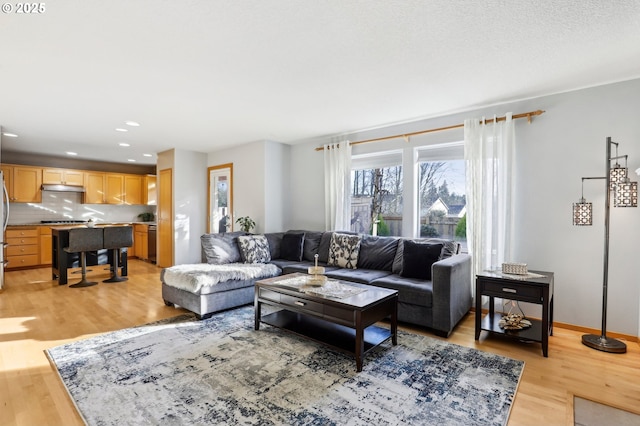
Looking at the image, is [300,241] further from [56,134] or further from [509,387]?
[56,134]

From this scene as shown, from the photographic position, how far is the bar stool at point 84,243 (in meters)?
4.93

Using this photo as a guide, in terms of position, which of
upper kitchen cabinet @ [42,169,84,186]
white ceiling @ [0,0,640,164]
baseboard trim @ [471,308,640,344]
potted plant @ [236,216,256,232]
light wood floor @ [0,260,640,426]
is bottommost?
light wood floor @ [0,260,640,426]

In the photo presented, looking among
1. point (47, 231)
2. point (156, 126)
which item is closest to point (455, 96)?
point (156, 126)

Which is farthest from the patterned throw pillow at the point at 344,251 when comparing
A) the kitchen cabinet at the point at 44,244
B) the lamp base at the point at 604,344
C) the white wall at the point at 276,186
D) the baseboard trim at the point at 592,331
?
the kitchen cabinet at the point at 44,244

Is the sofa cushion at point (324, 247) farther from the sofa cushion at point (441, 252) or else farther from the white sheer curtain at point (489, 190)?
the white sheer curtain at point (489, 190)

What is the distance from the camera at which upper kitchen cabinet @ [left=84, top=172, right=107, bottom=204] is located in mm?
7367

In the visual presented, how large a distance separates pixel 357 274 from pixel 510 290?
1580 mm

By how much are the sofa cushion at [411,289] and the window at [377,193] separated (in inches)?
50.3

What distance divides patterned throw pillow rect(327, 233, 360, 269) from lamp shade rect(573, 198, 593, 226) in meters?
2.36

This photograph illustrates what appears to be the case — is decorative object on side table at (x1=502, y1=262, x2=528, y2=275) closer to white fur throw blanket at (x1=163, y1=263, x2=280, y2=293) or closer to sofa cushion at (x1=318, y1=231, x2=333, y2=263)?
sofa cushion at (x1=318, y1=231, x2=333, y2=263)

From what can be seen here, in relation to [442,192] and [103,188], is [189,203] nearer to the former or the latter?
[103,188]

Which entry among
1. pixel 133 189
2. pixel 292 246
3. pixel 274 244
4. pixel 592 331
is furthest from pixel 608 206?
pixel 133 189

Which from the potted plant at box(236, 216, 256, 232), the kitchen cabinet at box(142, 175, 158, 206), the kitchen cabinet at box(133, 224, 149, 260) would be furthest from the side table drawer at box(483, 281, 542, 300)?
the kitchen cabinet at box(142, 175, 158, 206)

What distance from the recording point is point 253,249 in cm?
456
